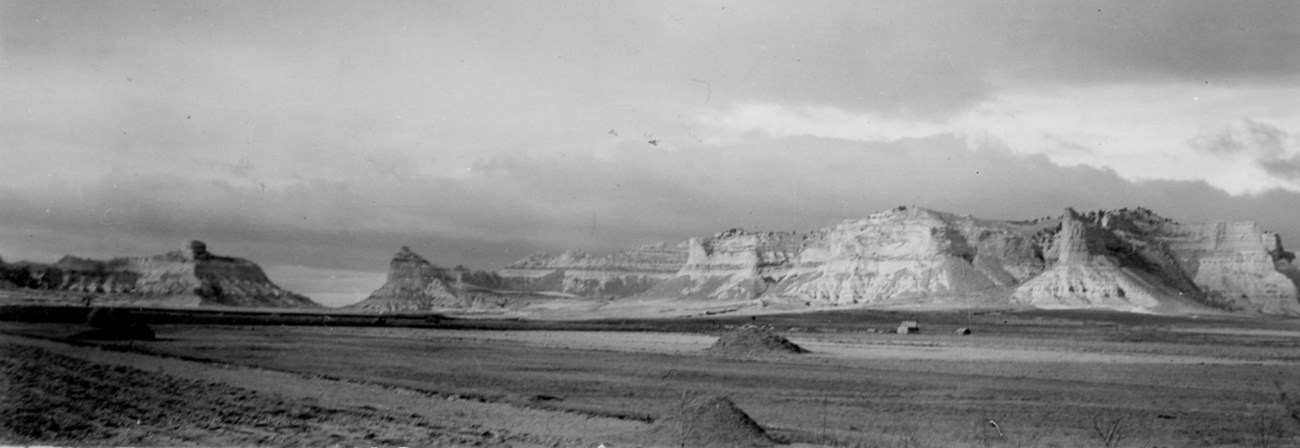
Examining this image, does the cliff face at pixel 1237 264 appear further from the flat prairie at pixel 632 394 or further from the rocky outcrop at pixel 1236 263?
the flat prairie at pixel 632 394

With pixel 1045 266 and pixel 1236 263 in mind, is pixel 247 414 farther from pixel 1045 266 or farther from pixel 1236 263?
pixel 1236 263

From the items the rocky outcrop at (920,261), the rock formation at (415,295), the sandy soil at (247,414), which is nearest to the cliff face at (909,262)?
the rocky outcrop at (920,261)

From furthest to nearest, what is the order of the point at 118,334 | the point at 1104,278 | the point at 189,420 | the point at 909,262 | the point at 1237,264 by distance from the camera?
the point at 909,262
the point at 1237,264
the point at 1104,278
the point at 118,334
the point at 189,420

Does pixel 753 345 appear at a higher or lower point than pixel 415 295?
lower

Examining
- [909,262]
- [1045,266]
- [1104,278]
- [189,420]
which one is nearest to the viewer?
[189,420]

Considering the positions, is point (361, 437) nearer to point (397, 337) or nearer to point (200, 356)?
point (200, 356)

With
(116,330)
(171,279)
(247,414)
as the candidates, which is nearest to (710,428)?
(247,414)
